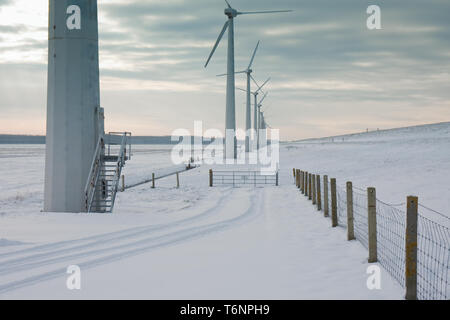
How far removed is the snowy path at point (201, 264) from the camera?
8000 millimetres

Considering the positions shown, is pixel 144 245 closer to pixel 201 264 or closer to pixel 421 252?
pixel 201 264

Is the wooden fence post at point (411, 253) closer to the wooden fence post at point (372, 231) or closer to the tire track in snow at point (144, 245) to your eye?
the wooden fence post at point (372, 231)

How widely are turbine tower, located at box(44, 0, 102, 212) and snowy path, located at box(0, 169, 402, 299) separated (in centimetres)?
495

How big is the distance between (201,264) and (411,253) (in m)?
4.26

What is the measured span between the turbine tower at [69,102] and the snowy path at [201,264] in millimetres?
4948

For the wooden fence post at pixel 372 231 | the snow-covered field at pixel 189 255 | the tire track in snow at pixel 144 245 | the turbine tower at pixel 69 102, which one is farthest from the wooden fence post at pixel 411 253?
the turbine tower at pixel 69 102

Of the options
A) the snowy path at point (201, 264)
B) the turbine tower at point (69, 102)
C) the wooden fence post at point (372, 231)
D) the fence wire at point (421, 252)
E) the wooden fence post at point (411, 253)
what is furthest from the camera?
the turbine tower at point (69, 102)

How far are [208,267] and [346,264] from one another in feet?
9.57

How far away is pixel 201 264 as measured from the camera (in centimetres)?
992

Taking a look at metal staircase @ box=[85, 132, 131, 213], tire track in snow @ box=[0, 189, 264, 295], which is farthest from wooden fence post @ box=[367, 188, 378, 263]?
metal staircase @ box=[85, 132, 131, 213]

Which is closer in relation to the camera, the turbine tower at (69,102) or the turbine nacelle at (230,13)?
the turbine tower at (69,102)

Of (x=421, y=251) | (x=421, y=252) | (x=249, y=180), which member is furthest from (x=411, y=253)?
(x=249, y=180)
